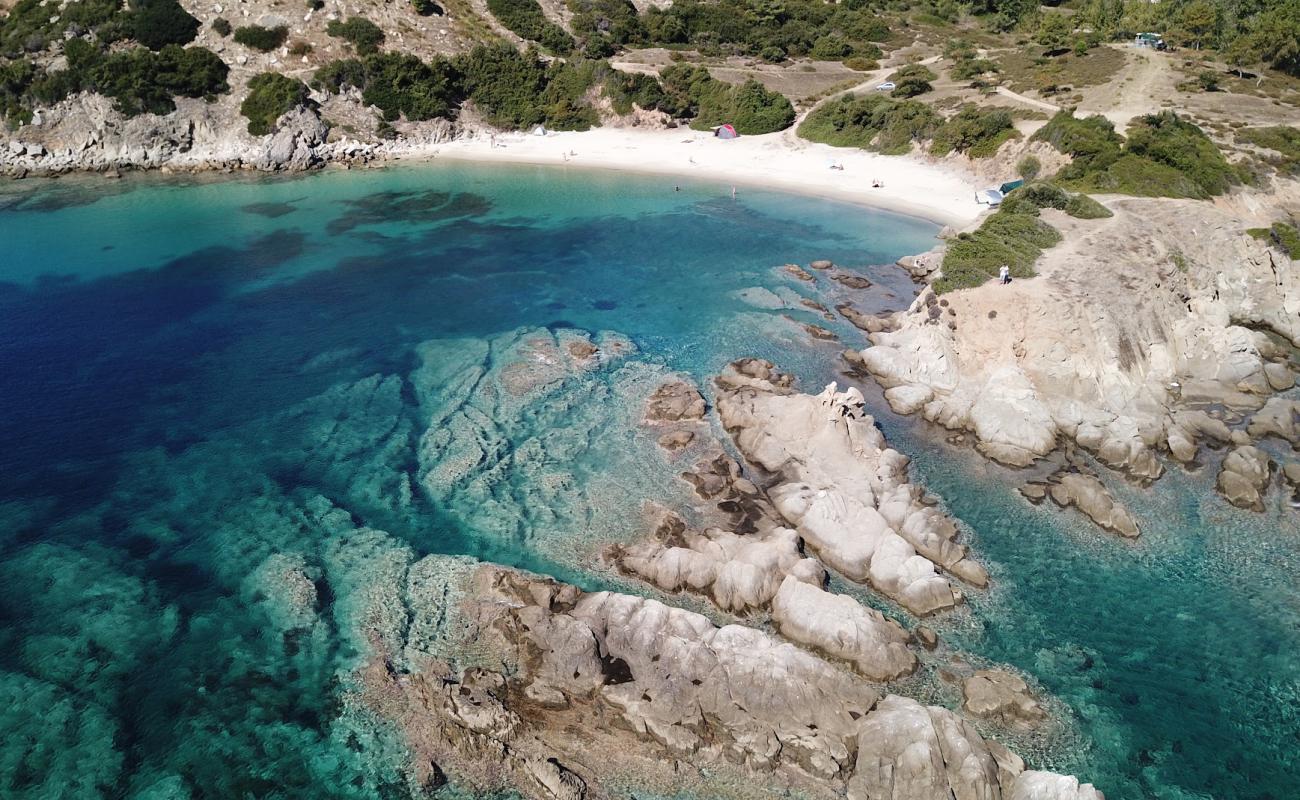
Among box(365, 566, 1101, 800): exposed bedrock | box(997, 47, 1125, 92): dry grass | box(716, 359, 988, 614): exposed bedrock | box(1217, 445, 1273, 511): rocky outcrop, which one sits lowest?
box(365, 566, 1101, 800): exposed bedrock

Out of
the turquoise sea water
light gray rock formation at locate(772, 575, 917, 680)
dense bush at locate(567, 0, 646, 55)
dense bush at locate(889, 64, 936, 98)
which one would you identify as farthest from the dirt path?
light gray rock formation at locate(772, 575, 917, 680)

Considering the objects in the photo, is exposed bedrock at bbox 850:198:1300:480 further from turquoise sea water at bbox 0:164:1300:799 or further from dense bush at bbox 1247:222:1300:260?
turquoise sea water at bbox 0:164:1300:799

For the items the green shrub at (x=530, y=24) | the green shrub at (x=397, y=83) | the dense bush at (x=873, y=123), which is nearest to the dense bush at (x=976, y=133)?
the dense bush at (x=873, y=123)

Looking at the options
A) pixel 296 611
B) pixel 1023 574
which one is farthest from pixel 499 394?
pixel 1023 574

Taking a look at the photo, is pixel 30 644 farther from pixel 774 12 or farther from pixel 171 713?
pixel 774 12

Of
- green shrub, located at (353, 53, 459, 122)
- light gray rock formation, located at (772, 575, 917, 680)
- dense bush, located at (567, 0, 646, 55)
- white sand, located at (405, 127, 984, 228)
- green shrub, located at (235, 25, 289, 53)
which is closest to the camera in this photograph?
light gray rock formation, located at (772, 575, 917, 680)

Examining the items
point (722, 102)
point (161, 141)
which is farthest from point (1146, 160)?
point (161, 141)

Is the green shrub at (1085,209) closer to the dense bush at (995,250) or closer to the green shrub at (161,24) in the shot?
the dense bush at (995,250)
